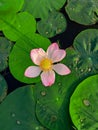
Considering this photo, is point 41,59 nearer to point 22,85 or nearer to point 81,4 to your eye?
point 22,85

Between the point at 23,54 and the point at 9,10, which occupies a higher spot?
the point at 9,10

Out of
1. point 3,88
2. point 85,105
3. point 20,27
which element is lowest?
point 85,105

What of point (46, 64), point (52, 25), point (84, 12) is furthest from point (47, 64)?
point (84, 12)

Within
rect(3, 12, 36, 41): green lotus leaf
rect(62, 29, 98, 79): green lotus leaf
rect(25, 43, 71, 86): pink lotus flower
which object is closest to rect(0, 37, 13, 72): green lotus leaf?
rect(3, 12, 36, 41): green lotus leaf

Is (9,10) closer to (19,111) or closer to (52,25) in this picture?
(52,25)

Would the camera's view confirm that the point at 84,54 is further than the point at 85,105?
Yes

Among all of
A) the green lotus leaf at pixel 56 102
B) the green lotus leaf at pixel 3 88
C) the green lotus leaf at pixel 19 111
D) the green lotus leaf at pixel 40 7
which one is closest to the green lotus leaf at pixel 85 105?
the green lotus leaf at pixel 56 102
